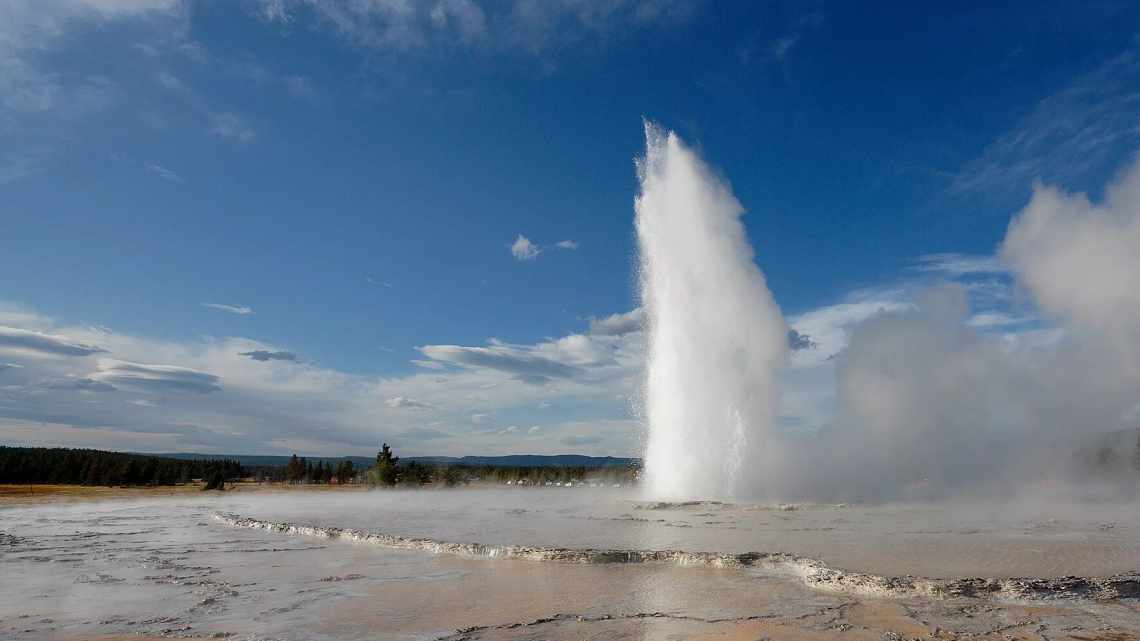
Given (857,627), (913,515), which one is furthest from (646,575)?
(913,515)

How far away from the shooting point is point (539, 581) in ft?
44.5

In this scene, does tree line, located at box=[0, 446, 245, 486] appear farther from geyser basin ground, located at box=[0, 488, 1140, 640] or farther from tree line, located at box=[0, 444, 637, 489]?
geyser basin ground, located at box=[0, 488, 1140, 640]

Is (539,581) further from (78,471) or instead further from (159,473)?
(78,471)

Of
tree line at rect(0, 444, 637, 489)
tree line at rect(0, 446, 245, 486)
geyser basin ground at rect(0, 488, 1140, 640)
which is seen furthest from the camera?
tree line at rect(0, 446, 245, 486)

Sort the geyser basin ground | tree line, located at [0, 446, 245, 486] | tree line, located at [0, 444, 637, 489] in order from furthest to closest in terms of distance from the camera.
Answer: tree line, located at [0, 446, 245, 486] → tree line, located at [0, 444, 637, 489] → the geyser basin ground

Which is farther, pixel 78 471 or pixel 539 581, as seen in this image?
pixel 78 471

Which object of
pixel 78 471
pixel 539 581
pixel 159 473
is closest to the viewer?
pixel 539 581

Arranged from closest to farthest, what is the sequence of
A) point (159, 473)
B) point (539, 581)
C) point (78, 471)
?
point (539, 581)
point (78, 471)
point (159, 473)

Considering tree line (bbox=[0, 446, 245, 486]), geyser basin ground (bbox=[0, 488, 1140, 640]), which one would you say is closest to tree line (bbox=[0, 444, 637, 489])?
tree line (bbox=[0, 446, 245, 486])

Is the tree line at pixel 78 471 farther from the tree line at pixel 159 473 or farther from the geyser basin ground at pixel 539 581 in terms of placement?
the geyser basin ground at pixel 539 581

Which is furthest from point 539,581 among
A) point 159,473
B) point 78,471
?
point 78,471

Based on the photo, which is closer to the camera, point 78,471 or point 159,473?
point 78,471

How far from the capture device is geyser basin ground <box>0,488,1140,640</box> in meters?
10.1

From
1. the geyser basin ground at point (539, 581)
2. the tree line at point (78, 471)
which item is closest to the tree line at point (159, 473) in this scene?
the tree line at point (78, 471)
